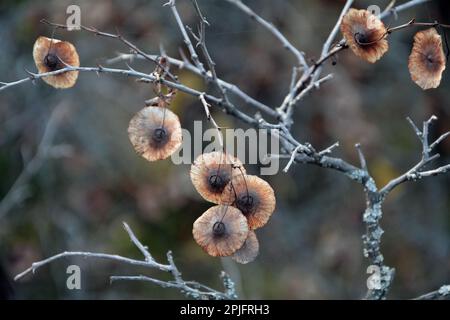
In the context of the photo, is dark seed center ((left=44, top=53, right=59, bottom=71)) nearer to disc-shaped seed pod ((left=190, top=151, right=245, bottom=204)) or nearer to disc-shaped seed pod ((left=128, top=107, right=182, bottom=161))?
disc-shaped seed pod ((left=128, top=107, right=182, bottom=161))

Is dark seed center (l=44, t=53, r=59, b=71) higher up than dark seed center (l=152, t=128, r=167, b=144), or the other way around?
dark seed center (l=44, t=53, r=59, b=71)

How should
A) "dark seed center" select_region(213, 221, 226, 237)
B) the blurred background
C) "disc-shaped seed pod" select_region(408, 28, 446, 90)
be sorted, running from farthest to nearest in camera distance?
1. the blurred background
2. "disc-shaped seed pod" select_region(408, 28, 446, 90)
3. "dark seed center" select_region(213, 221, 226, 237)

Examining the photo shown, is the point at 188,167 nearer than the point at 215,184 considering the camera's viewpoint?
No

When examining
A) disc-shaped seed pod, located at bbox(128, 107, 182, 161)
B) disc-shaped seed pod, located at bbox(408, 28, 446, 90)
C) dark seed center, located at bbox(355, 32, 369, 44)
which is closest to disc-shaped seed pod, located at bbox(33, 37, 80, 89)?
disc-shaped seed pod, located at bbox(128, 107, 182, 161)

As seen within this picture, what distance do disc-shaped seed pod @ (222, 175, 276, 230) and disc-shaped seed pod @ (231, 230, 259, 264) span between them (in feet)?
0.15

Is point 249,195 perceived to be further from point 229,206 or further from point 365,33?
point 365,33

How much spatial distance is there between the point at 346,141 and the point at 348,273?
614mm

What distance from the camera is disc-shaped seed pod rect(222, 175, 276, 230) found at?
42.9 inches

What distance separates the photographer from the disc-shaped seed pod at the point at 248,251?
1.11 meters

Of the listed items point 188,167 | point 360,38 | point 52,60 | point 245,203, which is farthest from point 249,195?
point 188,167

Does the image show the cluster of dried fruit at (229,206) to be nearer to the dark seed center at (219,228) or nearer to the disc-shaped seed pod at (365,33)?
the dark seed center at (219,228)

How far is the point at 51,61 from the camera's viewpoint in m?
1.19

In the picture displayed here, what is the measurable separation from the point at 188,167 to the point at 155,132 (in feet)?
5.39
